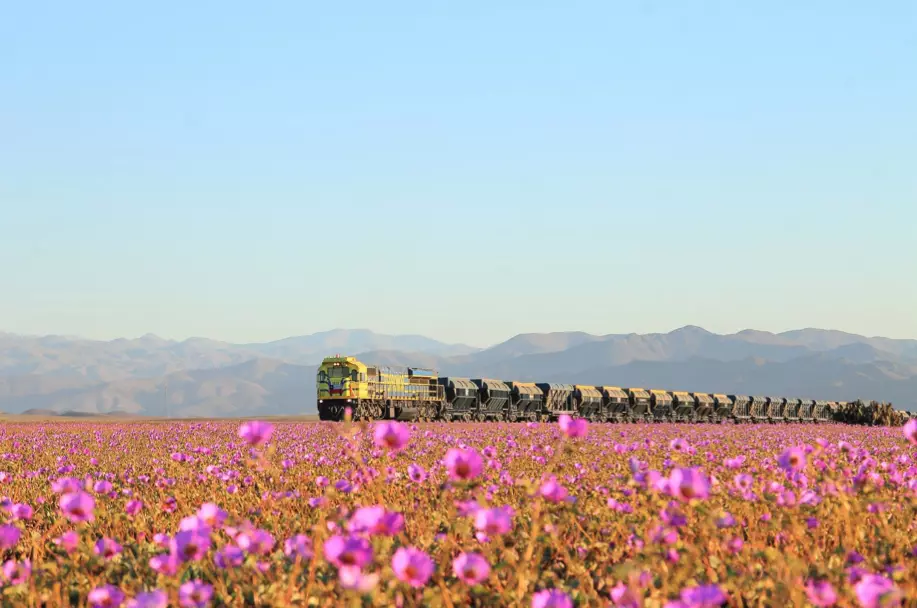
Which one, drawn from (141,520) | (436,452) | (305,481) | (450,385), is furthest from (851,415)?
(141,520)

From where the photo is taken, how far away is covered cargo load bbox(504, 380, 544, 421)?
192 feet

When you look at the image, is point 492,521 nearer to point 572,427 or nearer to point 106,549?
point 572,427

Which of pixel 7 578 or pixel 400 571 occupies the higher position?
pixel 400 571

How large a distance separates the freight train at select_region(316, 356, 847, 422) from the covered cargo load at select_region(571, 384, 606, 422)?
0.21ft

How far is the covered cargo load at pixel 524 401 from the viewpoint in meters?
58.5

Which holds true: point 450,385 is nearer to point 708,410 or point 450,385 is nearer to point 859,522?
point 708,410

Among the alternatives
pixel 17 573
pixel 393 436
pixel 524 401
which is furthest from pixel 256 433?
pixel 524 401

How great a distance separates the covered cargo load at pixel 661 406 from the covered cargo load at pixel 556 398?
685 cm

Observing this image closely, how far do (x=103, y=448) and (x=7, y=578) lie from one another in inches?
546

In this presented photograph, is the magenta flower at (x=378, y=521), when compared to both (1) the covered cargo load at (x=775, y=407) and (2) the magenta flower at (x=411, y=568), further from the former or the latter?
(1) the covered cargo load at (x=775, y=407)

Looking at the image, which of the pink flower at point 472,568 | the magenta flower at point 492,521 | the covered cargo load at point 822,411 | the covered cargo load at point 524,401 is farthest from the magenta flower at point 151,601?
the covered cargo load at point 822,411

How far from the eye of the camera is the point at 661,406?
67312 mm

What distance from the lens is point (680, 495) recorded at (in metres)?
4.48

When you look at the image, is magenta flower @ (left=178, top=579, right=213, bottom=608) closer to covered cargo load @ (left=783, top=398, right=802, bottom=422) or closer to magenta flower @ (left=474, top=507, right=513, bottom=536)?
magenta flower @ (left=474, top=507, right=513, bottom=536)
